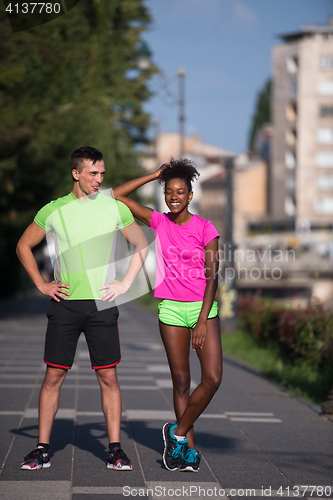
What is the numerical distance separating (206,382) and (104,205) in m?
1.33

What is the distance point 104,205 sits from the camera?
16.0 ft

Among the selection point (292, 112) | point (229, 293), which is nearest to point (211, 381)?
point (229, 293)

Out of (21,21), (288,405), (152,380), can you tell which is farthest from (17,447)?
(21,21)

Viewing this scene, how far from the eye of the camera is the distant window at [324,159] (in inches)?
3049

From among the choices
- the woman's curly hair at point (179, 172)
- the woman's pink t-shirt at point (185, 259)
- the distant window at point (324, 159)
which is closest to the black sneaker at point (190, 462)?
the woman's pink t-shirt at point (185, 259)

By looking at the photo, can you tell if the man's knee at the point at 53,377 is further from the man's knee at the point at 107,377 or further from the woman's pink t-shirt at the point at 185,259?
the woman's pink t-shirt at the point at 185,259

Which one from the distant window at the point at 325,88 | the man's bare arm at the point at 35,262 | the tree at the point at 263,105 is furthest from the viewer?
the tree at the point at 263,105

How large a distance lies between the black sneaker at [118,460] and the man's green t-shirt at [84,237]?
40.7 inches

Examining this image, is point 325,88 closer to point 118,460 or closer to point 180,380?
point 180,380

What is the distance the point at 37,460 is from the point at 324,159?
75548 millimetres

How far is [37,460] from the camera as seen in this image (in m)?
4.80

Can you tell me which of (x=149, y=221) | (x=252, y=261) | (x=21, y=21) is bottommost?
(x=252, y=261)

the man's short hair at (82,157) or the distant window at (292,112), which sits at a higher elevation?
the distant window at (292,112)

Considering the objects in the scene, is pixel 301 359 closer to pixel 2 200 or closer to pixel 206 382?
pixel 206 382
